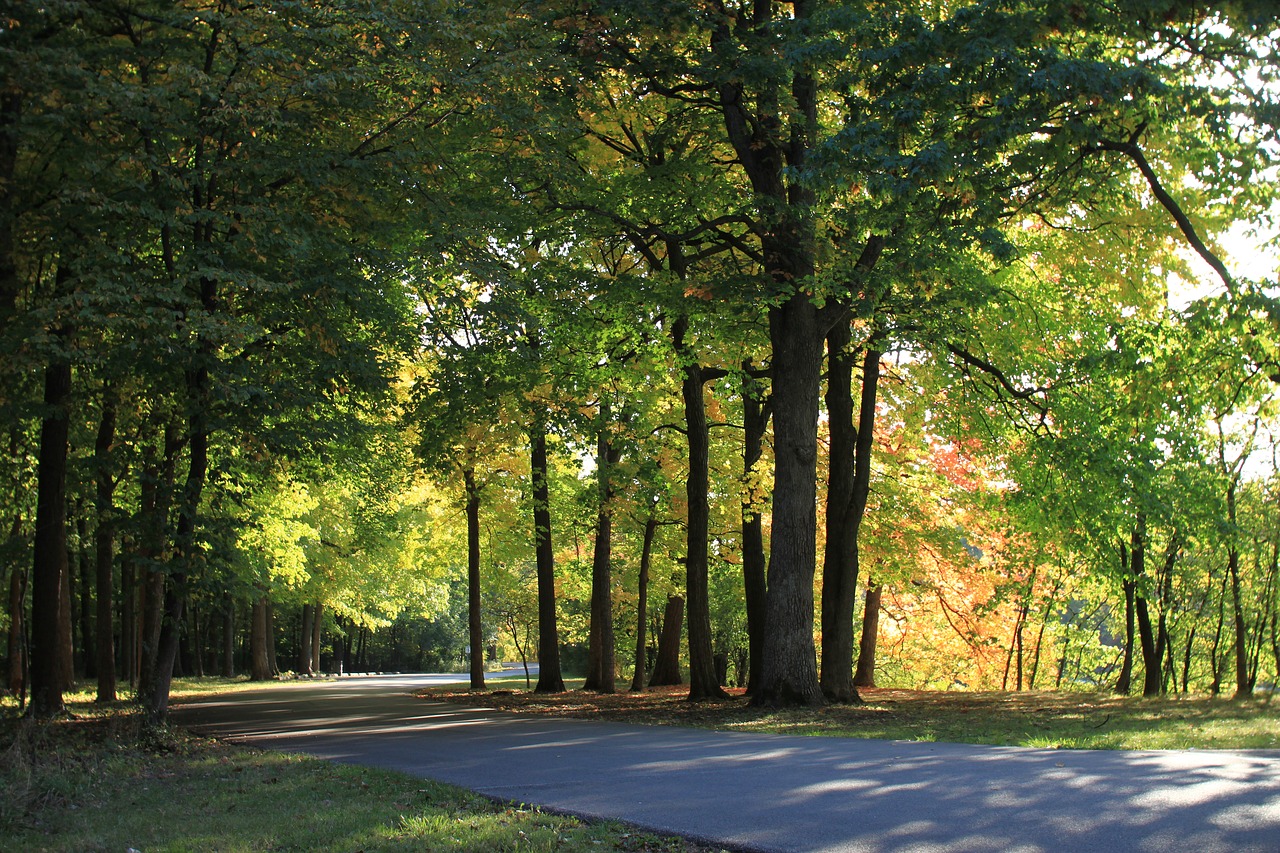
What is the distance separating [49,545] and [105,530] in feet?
4.59

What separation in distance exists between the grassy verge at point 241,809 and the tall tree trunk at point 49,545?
16.5 feet

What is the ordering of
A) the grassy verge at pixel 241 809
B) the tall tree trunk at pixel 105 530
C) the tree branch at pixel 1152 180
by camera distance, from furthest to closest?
the tall tree trunk at pixel 105 530
the tree branch at pixel 1152 180
the grassy verge at pixel 241 809

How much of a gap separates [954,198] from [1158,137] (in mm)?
3088

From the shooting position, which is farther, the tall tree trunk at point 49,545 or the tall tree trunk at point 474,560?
the tall tree trunk at point 474,560

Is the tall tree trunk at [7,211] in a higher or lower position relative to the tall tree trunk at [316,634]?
higher

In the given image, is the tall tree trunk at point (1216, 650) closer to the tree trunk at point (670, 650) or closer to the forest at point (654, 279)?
the forest at point (654, 279)

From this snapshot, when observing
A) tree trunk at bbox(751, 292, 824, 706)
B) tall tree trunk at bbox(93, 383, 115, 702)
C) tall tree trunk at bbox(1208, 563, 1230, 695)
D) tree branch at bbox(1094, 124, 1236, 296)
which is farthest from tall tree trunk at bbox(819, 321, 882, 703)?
tall tree trunk at bbox(93, 383, 115, 702)

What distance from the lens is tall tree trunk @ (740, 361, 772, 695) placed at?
845 inches

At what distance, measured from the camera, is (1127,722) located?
48.1ft

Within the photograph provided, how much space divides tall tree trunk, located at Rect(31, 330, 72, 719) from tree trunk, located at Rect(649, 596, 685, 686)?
16.5 metres

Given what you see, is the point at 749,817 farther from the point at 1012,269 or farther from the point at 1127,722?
the point at 1012,269

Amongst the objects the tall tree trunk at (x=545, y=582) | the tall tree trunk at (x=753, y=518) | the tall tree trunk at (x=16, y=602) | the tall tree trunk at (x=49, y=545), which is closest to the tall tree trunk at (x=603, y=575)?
the tall tree trunk at (x=545, y=582)

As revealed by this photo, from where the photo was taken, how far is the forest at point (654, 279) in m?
10.6

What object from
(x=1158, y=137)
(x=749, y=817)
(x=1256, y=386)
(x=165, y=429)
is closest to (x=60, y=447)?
(x=165, y=429)
